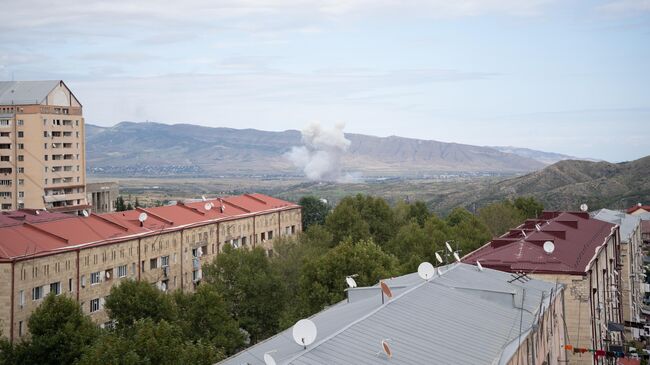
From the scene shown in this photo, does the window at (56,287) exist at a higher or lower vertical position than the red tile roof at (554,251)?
lower

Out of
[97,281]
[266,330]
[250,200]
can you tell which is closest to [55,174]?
[250,200]

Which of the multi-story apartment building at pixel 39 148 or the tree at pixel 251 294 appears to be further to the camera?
the multi-story apartment building at pixel 39 148

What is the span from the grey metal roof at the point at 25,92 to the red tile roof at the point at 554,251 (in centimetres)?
8222

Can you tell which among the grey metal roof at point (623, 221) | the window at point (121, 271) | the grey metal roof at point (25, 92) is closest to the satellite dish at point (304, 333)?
the window at point (121, 271)

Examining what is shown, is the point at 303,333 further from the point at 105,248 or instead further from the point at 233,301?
the point at 105,248

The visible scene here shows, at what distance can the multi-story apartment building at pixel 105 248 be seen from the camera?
46.9 m

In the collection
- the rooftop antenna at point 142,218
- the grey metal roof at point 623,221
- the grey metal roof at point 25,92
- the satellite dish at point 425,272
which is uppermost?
the grey metal roof at point 25,92

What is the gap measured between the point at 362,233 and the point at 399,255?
15310mm

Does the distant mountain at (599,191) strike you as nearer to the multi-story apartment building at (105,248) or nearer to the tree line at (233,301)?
the tree line at (233,301)

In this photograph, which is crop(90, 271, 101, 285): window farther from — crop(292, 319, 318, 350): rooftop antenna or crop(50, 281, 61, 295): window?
crop(292, 319, 318, 350): rooftop antenna

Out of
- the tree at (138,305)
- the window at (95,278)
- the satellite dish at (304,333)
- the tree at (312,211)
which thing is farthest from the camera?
the tree at (312,211)

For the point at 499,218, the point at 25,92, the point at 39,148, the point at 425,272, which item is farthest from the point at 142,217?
the point at 25,92

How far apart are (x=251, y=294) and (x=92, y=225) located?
14962mm

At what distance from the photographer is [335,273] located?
171 feet
